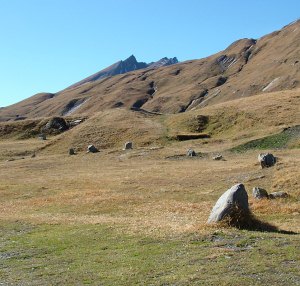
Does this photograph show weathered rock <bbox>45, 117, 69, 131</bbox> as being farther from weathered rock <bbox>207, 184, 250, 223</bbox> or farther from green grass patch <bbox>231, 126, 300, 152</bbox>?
weathered rock <bbox>207, 184, 250, 223</bbox>

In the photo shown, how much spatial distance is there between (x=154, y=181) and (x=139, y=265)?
28.2 meters

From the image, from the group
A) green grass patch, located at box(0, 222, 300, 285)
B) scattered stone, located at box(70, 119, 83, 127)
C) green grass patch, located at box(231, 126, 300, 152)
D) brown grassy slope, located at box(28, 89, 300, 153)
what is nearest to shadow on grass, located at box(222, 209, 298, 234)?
green grass patch, located at box(0, 222, 300, 285)

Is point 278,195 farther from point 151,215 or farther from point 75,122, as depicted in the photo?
point 75,122

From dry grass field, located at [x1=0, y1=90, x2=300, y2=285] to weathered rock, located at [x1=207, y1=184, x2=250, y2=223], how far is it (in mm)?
1146

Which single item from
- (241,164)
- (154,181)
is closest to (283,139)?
(241,164)

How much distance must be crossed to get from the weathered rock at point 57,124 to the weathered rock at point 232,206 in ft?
323

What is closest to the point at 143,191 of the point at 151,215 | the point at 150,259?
the point at 151,215

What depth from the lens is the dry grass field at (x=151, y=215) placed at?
55.3 feet

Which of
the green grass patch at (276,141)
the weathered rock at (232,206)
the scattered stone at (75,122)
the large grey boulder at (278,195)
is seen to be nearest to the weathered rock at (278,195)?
the large grey boulder at (278,195)

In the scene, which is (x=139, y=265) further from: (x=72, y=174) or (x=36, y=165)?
(x=36, y=165)

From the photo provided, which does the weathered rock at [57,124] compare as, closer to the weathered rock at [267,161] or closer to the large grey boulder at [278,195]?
the weathered rock at [267,161]

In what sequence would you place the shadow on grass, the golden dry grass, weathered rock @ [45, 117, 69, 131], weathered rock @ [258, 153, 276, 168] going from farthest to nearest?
weathered rock @ [45, 117, 69, 131] < weathered rock @ [258, 153, 276, 168] < the golden dry grass < the shadow on grass

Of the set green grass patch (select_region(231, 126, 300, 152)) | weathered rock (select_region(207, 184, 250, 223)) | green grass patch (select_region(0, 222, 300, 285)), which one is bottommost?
green grass patch (select_region(0, 222, 300, 285))

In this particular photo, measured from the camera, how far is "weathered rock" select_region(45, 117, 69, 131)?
119 meters
